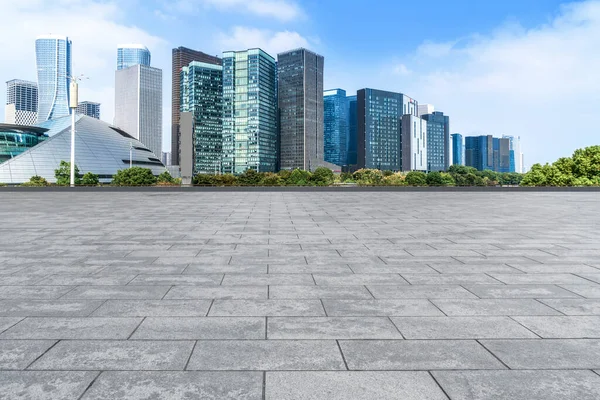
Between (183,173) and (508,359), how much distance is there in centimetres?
4044

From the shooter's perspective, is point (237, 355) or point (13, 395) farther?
point (237, 355)

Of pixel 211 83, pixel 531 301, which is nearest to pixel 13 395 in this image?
pixel 531 301

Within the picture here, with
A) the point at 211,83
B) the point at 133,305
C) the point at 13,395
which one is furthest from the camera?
the point at 211,83

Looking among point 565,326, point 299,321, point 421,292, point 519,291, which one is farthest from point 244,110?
point 565,326

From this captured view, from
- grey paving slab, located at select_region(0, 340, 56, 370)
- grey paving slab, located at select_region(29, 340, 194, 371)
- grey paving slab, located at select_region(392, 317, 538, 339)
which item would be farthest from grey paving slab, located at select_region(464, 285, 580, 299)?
grey paving slab, located at select_region(0, 340, 56, 370)

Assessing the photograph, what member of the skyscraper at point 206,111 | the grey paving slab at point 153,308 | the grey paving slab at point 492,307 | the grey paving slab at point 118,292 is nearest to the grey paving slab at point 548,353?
the grey paving slab at point 492,307

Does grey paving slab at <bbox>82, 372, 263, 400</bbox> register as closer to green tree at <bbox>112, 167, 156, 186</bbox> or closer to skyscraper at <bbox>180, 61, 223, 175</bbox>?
green tree at <bbox>112, 167, 156, 186</bbox>

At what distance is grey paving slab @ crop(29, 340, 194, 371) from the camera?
345 centimetres

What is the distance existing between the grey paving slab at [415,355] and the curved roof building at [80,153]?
3623 inches

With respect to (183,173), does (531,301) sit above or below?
below

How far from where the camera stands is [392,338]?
4078mm

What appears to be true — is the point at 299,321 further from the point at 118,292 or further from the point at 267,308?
the point at 118,292

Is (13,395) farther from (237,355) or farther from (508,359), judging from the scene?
(508,359)

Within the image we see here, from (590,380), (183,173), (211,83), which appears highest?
(211,83)
